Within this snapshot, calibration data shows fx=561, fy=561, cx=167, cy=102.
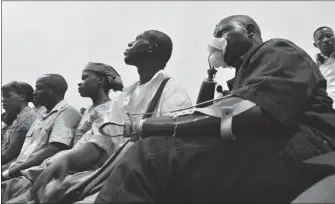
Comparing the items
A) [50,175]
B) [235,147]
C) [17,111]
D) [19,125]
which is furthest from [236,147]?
[17,111]

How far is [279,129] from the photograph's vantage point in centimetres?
317

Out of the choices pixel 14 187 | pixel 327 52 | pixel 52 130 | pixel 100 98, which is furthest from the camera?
pixel 327 52

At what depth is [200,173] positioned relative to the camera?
120 inches

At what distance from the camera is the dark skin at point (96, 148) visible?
3632mm

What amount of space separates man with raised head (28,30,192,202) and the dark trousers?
0.73m

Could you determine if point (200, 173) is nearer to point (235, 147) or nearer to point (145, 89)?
point (235, 147)

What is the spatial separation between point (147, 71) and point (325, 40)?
2.77 metres

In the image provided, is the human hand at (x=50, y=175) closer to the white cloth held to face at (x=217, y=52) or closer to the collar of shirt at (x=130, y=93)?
the collar of shirt at (x=130, y=93)

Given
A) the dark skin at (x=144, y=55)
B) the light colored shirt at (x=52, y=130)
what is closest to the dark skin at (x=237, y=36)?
the dark skin at (x=144, y=55)

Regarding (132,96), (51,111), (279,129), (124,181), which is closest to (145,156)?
(124,181)

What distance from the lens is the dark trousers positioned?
9.84 feet

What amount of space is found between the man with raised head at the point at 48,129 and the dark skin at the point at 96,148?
1.09m

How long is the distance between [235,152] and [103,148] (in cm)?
133

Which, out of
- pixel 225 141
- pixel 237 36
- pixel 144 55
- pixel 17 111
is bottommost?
pixel 17 111
